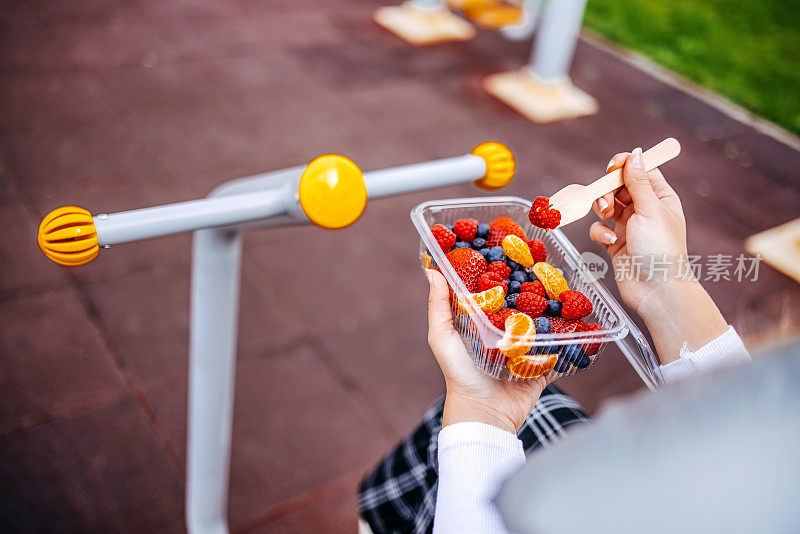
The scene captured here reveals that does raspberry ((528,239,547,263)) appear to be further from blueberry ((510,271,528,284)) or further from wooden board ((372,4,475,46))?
wooden board ((372,4,475,46))

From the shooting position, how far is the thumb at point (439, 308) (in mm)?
703

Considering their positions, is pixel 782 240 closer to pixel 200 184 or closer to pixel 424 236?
pixel 424 236

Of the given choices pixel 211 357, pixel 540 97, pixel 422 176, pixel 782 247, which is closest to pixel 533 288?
pixel 422 176

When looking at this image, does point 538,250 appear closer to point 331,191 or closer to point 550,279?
point 550,279

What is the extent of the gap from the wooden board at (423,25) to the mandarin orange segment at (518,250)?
3.73 meters

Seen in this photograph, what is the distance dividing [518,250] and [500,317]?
9 cm

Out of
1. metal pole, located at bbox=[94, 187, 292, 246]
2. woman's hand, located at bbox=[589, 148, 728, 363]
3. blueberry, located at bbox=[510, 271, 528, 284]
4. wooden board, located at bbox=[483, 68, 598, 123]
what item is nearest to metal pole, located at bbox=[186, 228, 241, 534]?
metal pole, located at bbox=[94, 187, 292, 246]

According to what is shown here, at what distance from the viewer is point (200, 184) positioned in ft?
8.82

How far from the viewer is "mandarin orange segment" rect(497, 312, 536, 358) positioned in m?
0.64

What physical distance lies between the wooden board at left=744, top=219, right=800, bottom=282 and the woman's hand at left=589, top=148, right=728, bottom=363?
0.14m

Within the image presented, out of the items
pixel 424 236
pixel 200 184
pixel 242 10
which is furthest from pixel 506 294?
pixel 242 10

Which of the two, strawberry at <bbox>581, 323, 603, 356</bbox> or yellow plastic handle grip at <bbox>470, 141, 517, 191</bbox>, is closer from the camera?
strawberry at <bbox>581, 323, 603, 356</bbox>

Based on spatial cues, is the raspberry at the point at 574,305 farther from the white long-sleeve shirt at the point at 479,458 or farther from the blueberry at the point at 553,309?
the white long-sleeve shirt at the point at 479,458

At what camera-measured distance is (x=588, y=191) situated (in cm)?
69
